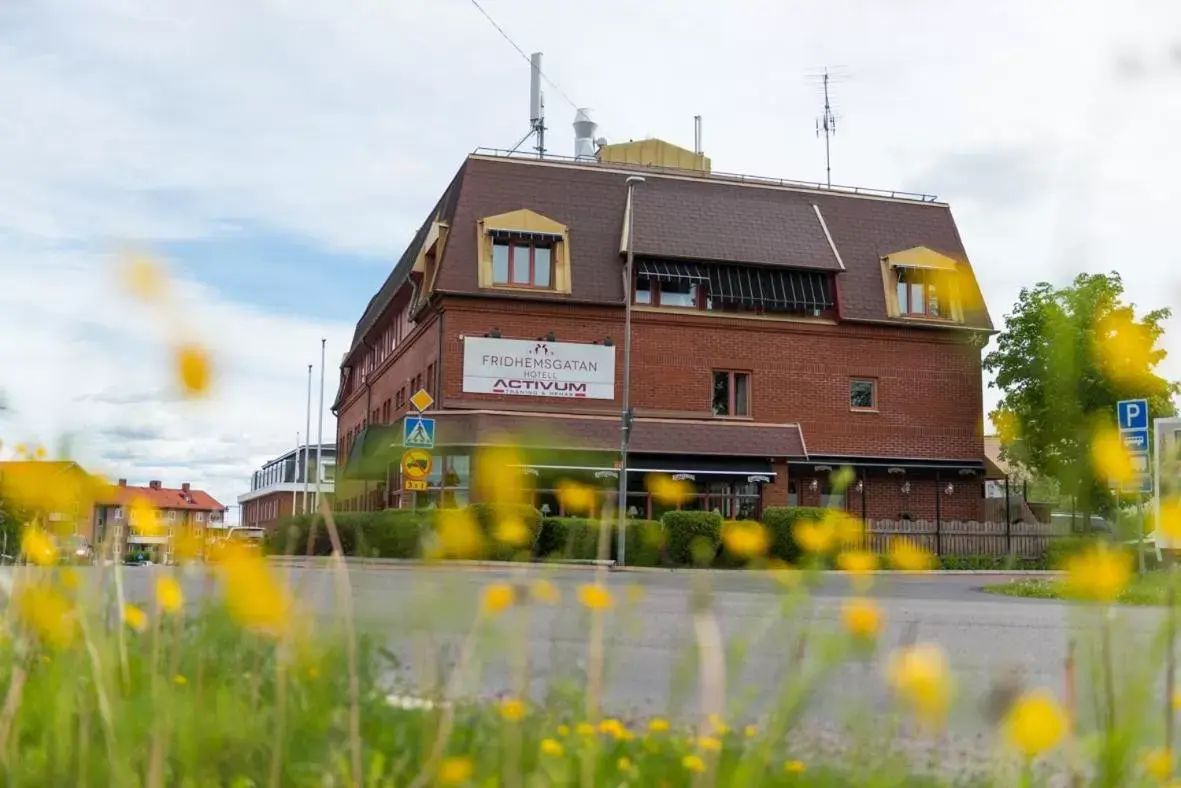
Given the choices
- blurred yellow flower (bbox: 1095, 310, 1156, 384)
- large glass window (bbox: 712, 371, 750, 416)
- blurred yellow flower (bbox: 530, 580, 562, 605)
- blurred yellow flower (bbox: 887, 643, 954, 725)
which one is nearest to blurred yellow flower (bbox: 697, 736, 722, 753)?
blurred yellow flower (bbox: 530, 580, 562, 605)

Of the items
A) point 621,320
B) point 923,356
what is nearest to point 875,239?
point 923,356

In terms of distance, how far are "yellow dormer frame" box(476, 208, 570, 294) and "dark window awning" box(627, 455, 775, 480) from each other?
16.5ft

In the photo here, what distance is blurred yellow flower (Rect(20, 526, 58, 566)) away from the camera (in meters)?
4.09

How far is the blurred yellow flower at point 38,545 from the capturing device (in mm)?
4090

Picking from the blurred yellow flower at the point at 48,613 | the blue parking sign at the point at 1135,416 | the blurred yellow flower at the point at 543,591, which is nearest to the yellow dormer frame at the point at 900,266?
the blue parking sign at the point at 1135,416

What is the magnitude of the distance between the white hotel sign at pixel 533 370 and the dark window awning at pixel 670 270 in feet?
9.14

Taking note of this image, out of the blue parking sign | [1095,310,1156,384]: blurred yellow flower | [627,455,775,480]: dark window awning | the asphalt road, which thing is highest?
[627,455,775,480]: dark window awning

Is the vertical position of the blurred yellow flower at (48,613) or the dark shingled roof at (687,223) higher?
the dark shingled roof at (687,223)

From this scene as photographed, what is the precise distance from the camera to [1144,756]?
3.27 metres

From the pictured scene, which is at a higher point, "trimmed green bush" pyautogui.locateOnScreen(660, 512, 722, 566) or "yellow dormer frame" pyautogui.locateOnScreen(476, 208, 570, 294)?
"yellow dormer frame" pyautogui.locateOnScreen(476, 208, 570, 294)

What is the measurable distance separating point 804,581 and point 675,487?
1468 millimetres

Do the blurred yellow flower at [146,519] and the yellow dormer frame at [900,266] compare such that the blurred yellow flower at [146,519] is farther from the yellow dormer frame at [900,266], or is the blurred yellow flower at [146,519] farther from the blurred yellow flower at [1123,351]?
the yellow dormer frame at [900,266]

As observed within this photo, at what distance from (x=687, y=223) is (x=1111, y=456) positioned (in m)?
32.4

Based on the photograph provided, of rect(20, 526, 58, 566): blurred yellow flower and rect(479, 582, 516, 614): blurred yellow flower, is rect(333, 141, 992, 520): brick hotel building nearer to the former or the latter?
rect(20, 526, 58, 566): blurred yellow flower
